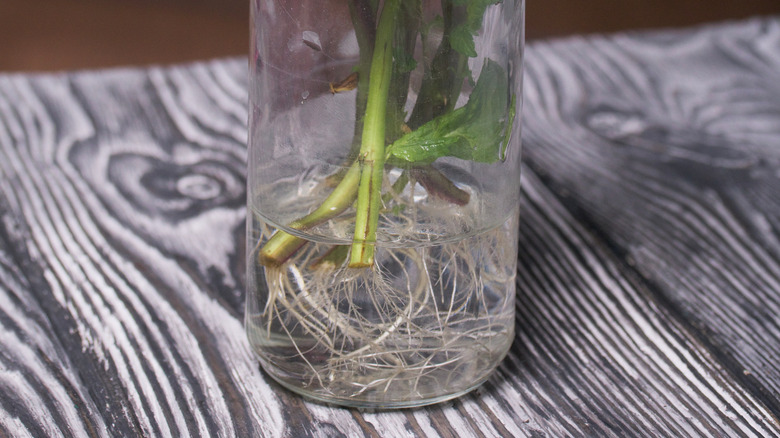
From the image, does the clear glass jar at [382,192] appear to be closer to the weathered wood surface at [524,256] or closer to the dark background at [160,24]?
the weathered wood surface at [524,256]

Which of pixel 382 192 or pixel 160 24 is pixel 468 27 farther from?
pixel 160 24

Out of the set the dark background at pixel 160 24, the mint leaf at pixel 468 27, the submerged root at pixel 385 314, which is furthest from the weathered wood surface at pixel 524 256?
the dark background at pixel 160 24

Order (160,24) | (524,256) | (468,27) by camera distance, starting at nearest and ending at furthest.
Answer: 1. (468,27)
2. (524,256)
3. (160,24)

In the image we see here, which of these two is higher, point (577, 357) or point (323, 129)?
point (323, 129)

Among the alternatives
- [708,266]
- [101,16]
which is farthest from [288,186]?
[101,16]

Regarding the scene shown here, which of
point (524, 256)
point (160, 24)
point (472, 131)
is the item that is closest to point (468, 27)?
point (472, 131)

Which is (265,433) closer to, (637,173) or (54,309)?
(54,309)
